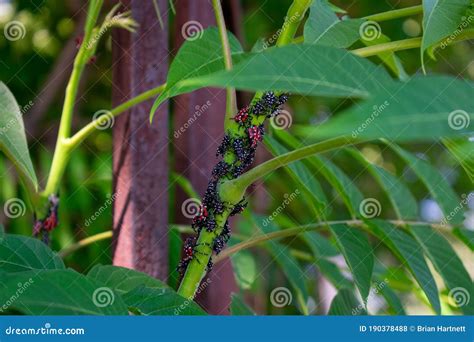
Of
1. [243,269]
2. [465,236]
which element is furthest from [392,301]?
[243,269]

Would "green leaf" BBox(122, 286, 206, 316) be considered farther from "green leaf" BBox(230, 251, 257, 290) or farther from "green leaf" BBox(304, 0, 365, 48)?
"green leaf" BBox(230, 251, 257, 290)

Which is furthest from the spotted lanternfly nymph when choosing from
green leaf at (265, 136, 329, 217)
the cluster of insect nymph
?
green leaf at (265, 136, 329, 217)

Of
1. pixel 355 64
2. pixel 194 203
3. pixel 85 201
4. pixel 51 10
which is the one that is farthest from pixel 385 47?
pixel 51 10

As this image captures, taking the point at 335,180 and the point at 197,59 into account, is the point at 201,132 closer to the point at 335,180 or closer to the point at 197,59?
the point at 335,180

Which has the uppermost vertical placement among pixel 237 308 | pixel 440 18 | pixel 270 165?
pixel 440 18

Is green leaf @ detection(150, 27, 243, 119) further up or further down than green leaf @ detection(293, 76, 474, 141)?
further up

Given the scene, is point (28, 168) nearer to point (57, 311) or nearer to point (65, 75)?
point (57, 311)

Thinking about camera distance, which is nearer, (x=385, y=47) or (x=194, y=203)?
(x=385, y=47)
